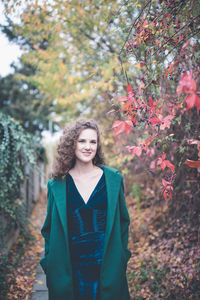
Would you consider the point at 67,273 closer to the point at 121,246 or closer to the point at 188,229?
the point at 121,246

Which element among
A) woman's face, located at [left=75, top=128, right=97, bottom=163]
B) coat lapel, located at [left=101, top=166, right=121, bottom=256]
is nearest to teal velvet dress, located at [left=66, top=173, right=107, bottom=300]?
coat lapel, located at [left=101, top=166, right=121, bottom=256]

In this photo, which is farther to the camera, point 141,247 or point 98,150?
point 141,247

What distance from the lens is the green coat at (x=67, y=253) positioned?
1793mm

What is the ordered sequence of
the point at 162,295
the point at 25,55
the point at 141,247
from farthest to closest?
1. the point at 25,55
2. the point at 141,247
3. the point at 162,295

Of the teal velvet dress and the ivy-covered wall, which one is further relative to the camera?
the ivy-covered wall

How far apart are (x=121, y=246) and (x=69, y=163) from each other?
85 cm

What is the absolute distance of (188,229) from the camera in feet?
10.7

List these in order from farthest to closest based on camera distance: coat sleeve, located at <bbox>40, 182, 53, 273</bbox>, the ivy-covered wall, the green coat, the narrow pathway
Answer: the ivy-covered wall
the narrow pathway
coat sleeve, located at <bbox>40, 182, 53, 273</bbox>
the green coat

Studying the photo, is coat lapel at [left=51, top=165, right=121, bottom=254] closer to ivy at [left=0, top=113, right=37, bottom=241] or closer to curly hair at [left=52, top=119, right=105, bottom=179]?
curly hair at [left=52, top=119, right=105, bottom=179]

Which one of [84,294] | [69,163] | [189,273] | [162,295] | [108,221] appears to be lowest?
[162,295]

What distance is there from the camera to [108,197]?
1888 millimetres

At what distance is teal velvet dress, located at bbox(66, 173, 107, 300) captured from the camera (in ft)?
6.17

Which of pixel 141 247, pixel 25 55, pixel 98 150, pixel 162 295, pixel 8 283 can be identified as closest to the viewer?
pixel 98 150

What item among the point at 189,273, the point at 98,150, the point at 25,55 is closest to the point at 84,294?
the point at 98,150
